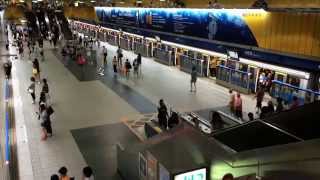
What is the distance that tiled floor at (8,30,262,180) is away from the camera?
369 inches

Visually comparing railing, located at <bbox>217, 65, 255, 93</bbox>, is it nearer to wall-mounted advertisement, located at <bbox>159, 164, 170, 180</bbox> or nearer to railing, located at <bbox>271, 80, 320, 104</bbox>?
railing, located at <bbox>271, 80, 320, 104</bbox>

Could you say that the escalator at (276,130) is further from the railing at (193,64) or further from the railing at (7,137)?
the railing at (193,64)

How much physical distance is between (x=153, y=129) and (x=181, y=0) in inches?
459

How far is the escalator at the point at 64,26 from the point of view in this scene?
116ft

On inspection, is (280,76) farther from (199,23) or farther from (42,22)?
(42,22)

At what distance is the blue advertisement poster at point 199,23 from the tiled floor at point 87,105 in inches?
103

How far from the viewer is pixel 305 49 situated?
1224 cm

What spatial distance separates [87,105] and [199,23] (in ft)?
27.2

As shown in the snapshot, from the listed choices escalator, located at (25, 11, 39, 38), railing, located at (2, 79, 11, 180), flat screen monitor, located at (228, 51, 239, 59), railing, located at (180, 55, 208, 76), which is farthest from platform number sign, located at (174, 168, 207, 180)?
escalator, located at (25, 11, 39, 38)

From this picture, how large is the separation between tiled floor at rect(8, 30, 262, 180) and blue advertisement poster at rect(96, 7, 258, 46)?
103 inches

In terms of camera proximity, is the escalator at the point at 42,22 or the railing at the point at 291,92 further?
the escalator at the point at 42,22

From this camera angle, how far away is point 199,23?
1912 centimetres

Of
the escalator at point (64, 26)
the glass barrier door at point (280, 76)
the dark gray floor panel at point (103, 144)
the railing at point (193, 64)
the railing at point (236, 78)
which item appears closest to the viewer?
the dark gray floor panel at point (103, 144)

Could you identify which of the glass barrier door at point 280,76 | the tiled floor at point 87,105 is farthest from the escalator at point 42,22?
the glass barrier door at point 280,76
